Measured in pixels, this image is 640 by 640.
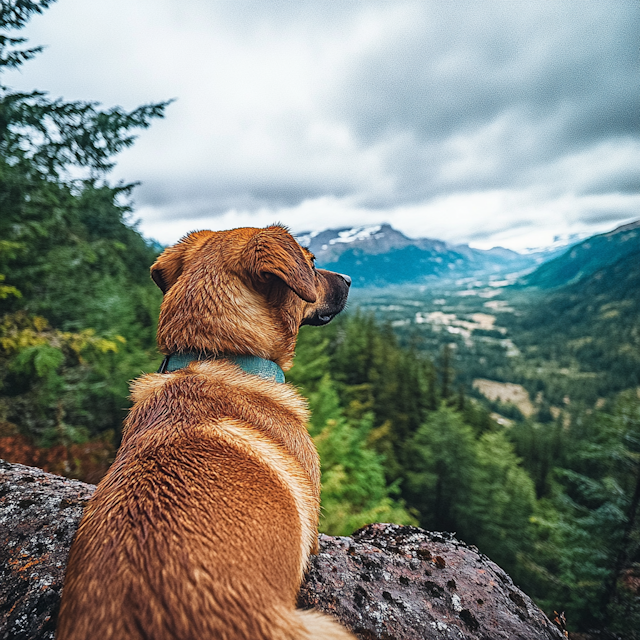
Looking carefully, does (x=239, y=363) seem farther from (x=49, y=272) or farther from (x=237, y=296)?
(x=49, y=272)

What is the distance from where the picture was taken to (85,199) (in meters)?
9.34

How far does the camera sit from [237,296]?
2510 millimetres

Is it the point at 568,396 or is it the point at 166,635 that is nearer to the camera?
the point at 166,635

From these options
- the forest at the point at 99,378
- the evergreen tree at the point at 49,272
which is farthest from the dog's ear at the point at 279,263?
the evergreen tree at the point at 49,272

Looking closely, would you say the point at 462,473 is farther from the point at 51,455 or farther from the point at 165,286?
the point at 165,286

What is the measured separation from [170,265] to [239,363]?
1.31m

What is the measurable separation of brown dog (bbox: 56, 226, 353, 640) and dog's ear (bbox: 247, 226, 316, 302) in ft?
0.04

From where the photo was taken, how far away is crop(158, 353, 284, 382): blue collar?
7.77 ft

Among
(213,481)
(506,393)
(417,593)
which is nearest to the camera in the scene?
(213,481)

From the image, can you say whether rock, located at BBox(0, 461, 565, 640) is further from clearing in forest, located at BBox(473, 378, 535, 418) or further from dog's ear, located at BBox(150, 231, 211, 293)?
clearing in forest, located at BBox(473, 378, 535, 418)

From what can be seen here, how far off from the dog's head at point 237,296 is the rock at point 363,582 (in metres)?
1.37

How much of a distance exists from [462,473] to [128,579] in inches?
945

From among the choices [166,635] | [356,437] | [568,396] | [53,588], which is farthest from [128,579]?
[568,396]

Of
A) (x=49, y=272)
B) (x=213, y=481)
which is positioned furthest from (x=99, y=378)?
(x=213, y=481)
